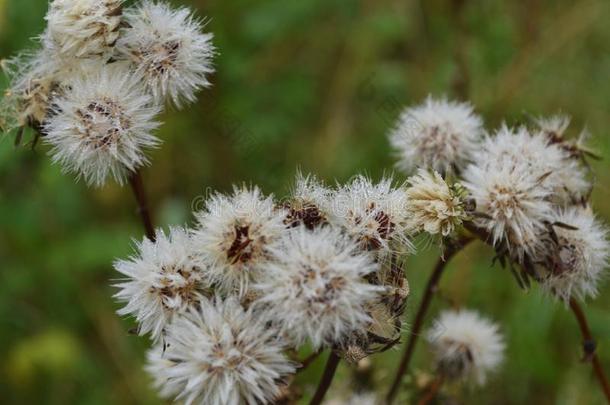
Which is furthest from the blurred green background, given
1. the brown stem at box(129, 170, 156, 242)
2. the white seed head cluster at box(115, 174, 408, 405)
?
the white seed head cluster at box(115, 174, 408, 405)

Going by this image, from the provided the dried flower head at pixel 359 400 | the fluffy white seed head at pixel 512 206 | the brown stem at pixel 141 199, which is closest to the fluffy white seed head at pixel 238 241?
the brown stem at pixel 141 199

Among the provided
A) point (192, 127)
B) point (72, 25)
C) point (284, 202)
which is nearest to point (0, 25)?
point (192, 127)

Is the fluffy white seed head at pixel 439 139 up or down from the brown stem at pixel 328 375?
up

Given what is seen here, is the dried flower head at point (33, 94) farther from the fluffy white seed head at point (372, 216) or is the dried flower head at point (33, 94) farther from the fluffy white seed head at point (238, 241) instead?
the fluffy white seed head at point (372, 216)

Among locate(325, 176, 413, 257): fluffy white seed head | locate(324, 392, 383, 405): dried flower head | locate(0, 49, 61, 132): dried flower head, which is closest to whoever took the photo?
locate(325, 176, 413, 257): fluffy white seed head

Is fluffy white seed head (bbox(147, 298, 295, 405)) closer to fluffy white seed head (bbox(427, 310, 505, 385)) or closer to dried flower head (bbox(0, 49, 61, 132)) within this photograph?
dried flower head (bbox(0, 49, 61, 132))

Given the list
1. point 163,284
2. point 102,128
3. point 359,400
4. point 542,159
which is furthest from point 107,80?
point 359,400

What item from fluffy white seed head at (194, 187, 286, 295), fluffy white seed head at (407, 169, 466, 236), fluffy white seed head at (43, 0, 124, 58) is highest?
fluffy white seed head at (43, 0, 124, 58)

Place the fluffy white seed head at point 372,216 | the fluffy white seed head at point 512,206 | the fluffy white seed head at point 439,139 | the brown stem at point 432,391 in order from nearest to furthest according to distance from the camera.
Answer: the fluffy white seed head at point 372,216 → the fluffy white seed head at point 512,206 → the fluffy white seed head at point 439,139 → the brown stem at point 432,391
